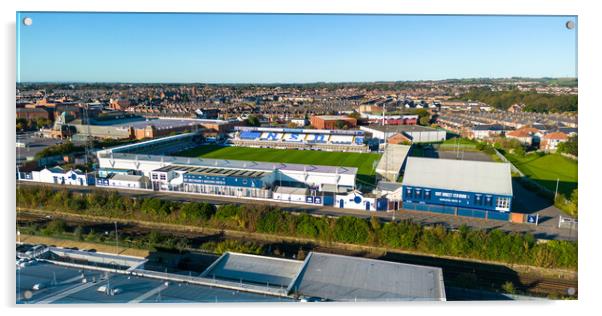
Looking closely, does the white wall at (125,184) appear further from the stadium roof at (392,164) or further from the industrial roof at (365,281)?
the stadium roof at (392,164)

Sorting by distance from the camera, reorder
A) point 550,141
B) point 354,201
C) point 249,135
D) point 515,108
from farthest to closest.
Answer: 1. point 515,108
2. point 249,135
3. point 550,141
4. point 354,201

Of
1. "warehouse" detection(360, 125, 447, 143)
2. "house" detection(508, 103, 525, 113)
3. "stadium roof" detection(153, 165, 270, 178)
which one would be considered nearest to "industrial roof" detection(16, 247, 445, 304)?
"stadium roof" detection(153, 165, 270, 178)

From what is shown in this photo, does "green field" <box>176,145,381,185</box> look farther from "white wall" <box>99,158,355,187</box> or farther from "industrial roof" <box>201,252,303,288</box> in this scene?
"industrial roof" <box>201,252,303,288</box>

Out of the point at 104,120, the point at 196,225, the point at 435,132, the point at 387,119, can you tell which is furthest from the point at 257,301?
the point at 387,119

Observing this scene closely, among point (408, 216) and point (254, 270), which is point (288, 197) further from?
point (254, 270)

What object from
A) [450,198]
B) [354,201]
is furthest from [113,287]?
[450,198]

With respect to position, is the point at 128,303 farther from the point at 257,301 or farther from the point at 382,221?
the point at 382,221
